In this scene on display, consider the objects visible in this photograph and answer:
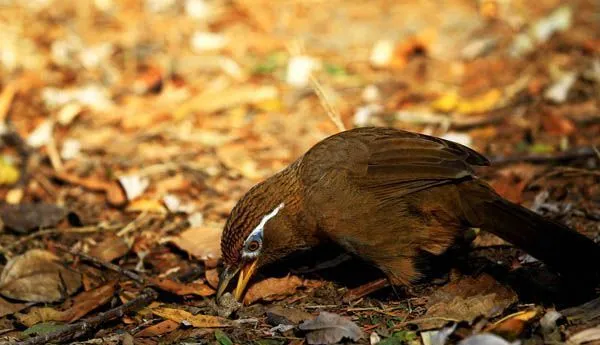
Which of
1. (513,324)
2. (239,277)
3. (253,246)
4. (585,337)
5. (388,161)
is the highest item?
(388,161)

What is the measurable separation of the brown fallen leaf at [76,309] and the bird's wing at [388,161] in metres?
1.22

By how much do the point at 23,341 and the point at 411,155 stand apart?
2.06 metres

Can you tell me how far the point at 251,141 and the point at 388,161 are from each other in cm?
247

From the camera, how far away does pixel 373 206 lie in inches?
168

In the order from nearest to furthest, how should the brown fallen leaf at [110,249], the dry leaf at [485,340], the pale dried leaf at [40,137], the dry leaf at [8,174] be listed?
the dry leaf at [485,340] → the brown fallen leaf at [110,249] → the dry leaf at [8,174] → the pale dried leaf at [40,137]

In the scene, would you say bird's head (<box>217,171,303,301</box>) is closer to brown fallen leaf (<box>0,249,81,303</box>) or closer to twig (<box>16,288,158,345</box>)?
twig (<box>16,288,158,345</box>)

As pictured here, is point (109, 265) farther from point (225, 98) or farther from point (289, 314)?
point (225, 98)

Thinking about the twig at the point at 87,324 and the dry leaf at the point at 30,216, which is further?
the dry leaf at the point at 30,216

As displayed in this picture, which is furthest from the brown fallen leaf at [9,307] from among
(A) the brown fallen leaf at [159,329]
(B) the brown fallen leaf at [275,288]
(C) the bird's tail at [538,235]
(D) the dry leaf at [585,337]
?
(D) the dry leaf at [585,337]

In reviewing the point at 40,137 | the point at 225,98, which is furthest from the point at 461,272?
the point at 40,137

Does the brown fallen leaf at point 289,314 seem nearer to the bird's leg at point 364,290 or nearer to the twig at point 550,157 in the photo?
the bird's leg at point 364,290

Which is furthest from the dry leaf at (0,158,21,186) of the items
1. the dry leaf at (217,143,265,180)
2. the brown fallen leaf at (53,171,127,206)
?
the dry leaf at (217,143,265,180)

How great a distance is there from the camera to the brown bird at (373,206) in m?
4.19

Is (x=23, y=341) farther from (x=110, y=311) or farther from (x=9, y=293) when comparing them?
(x=9, y=293)
